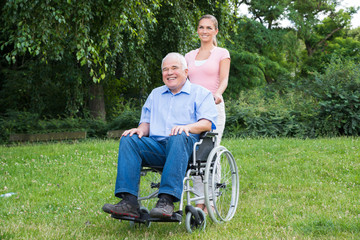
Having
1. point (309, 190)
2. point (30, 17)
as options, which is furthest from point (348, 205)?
point (30, 17)

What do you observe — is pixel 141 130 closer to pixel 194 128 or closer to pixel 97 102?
pixel 194 128

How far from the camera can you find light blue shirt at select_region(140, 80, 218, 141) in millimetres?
3398

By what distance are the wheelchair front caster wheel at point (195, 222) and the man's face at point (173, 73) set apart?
988 millimetres

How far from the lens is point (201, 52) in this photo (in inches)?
159

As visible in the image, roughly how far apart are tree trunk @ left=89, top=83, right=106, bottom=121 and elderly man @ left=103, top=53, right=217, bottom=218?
879 cm

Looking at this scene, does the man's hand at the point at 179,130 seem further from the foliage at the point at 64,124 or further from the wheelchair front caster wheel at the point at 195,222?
the foliage at the point at 64,124

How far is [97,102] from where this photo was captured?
1229 centimetres

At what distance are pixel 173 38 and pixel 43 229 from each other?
8287mm

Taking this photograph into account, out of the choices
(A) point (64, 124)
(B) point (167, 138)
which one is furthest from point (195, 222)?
(A) point (64, 124)

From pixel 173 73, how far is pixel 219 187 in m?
1.01

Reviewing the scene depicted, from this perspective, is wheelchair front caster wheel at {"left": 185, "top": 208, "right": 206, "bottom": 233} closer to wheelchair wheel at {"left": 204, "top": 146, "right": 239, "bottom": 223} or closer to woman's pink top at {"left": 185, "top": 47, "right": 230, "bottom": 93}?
wheelchair wheel at {"left": 204, "top": 146, "right": 239, "bottom": 223}

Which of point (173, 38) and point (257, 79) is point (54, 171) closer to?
point (173, 38)

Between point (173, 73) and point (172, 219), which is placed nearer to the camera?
point (172, 219)

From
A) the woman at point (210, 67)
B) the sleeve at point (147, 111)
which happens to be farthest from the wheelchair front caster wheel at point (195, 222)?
the sleeve at point (147, 111)
